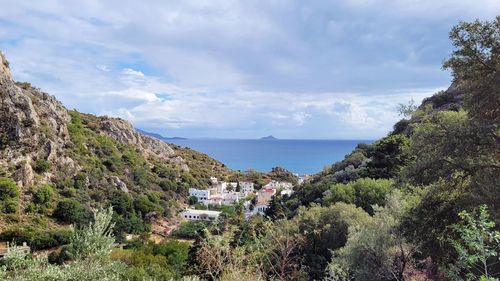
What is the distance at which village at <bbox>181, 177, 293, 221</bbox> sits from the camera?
46375mm

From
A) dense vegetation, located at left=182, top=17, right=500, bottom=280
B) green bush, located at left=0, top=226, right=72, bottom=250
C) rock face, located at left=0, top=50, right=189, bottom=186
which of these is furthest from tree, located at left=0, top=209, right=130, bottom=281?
rock face, located at left=0, top=50, right=189, bottom=186

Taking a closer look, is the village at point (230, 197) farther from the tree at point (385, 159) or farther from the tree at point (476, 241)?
the tree at point (476, 241)

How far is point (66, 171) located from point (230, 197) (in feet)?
83.1

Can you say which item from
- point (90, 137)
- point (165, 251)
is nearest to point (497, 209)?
point (165, 251)

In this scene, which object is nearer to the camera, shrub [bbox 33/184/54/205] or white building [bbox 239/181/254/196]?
shrub [bbox 33/184/54/205]

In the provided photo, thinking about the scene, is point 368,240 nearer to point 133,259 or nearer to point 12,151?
point 133,259

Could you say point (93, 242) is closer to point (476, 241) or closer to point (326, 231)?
point (476, 241)

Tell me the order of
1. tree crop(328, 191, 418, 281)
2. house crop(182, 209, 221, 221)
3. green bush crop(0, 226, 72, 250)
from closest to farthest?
tree crop(328, 191, 418, 281) → green bush crop(0, 226, 72, 250) → house crop(182, 209, 221, 221)

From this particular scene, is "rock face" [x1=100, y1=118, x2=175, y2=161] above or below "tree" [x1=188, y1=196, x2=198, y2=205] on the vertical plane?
above

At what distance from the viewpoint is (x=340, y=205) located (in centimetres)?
1691

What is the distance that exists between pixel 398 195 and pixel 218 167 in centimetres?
7078

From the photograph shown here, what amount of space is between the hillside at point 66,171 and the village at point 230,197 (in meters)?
2.36

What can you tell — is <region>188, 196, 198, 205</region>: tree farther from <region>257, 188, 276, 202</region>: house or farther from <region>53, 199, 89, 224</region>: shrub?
<region>53, 199, 89, 224</region>: shrub

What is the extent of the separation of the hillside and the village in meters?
2.36
